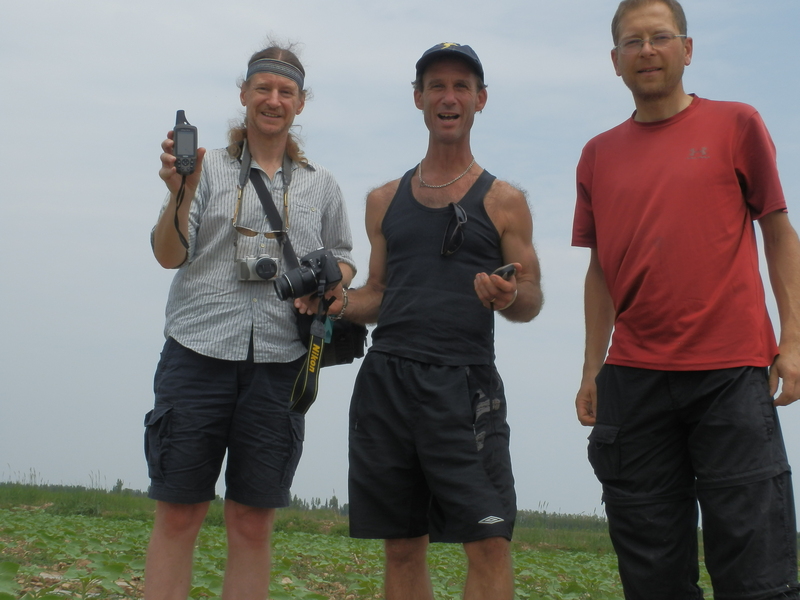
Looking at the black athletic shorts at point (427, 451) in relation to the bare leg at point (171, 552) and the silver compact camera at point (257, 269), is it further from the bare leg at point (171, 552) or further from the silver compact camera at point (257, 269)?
the bare leg at point (171, 552)

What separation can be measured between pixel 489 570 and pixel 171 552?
120 centimetres

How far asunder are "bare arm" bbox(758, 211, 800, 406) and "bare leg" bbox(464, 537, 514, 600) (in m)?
1.08

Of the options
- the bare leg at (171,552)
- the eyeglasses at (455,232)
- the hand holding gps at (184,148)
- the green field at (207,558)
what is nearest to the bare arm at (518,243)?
the eyeglasses at (455,232)

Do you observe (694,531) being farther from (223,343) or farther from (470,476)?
(223,343)

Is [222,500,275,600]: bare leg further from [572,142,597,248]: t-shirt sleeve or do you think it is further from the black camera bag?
[572,142,597,248]: t-shirt sleeve

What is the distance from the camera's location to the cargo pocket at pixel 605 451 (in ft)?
9.46

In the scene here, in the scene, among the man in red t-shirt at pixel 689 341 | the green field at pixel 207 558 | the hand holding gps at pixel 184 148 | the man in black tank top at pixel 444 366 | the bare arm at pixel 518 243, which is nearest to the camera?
the man in red t-shirt at pixel 689 341

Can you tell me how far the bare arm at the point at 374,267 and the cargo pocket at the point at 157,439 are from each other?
0.84m

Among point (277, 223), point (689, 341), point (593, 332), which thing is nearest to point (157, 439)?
point (277, 223)

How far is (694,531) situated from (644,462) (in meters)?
0.31

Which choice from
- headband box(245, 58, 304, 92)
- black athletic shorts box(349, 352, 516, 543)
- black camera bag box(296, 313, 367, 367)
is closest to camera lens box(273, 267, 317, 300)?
black camera bag box(296, 313, 367, 367)

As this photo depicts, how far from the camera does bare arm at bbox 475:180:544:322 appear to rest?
10.7ft

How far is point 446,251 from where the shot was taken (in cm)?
321

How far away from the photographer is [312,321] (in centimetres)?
334
